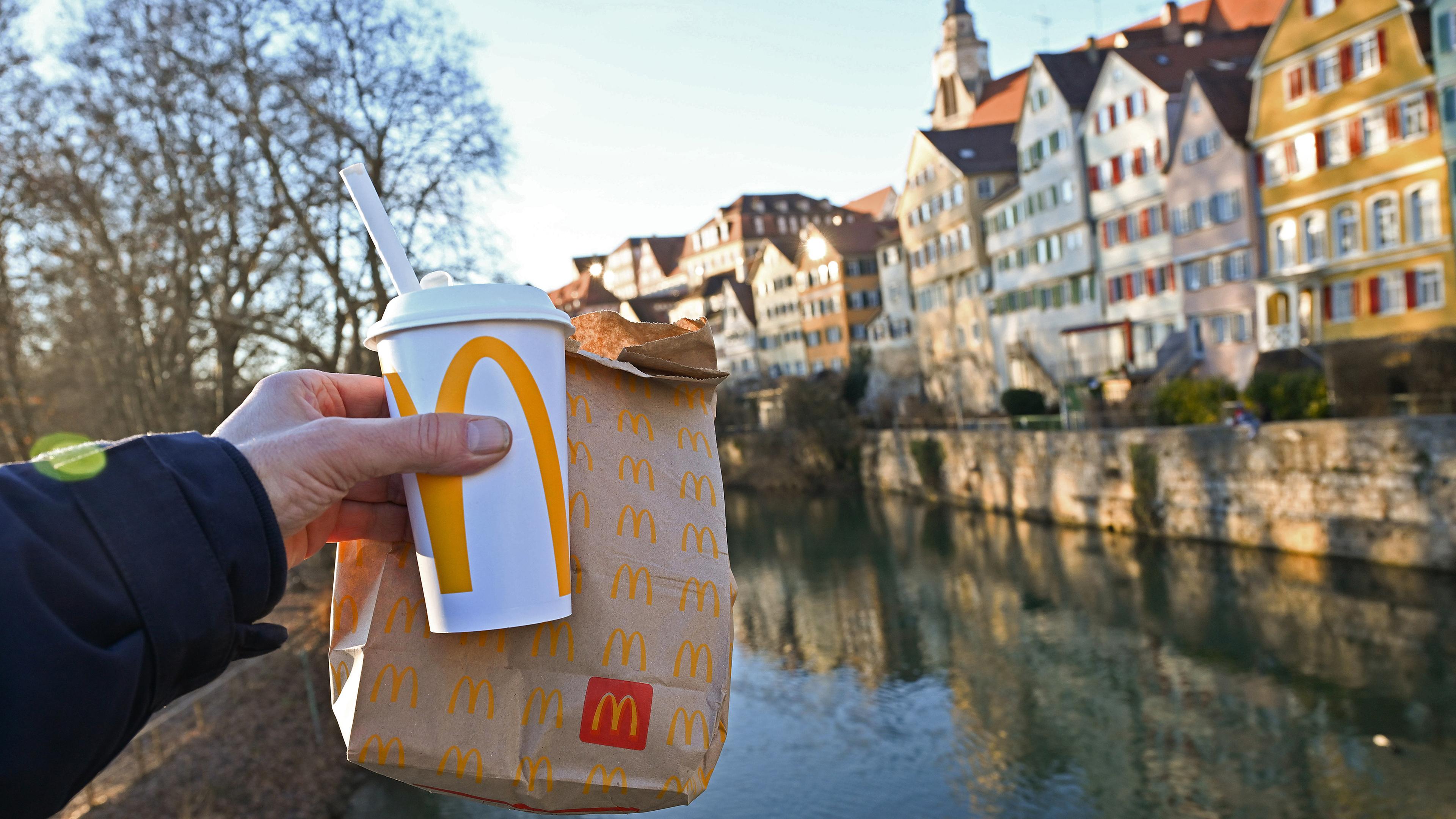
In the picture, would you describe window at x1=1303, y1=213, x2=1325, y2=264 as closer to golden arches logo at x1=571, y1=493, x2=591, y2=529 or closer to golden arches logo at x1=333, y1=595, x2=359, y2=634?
golden arches logo at x1=571, y1=493, x2=591, y2=529

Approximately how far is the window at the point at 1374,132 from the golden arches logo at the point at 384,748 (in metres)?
27.3

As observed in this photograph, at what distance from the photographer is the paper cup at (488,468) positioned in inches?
54.7

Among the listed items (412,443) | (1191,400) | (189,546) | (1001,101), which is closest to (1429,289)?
(1191,400)

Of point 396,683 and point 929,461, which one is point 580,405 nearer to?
point 396,683

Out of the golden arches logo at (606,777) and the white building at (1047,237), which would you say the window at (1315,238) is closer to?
the white building at (1047,237)

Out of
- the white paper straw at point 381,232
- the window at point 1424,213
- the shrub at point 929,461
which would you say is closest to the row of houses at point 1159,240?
the window at point 1424,213

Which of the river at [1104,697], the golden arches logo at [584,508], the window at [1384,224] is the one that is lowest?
the river at [1104,697]

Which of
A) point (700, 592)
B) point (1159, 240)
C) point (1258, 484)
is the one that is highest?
point (1159, 240)

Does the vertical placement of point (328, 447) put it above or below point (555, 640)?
above

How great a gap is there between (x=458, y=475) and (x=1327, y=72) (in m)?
28.8

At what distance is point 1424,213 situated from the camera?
915 inches

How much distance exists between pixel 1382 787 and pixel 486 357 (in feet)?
50.9

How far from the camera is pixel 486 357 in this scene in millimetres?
1401

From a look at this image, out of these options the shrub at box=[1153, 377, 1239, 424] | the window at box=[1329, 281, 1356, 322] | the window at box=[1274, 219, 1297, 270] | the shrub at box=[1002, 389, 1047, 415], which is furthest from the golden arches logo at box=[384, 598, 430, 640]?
the shrub at box=[1002, 389, 1047, 415]
